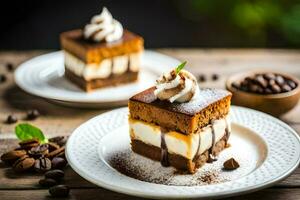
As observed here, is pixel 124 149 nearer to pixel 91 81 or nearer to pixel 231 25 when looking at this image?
pixel 91 81

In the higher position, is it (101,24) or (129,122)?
(101,24)

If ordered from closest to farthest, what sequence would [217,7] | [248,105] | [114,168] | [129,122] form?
1. [114,168]
2. [129,122]
3. [248,105]
4. [217,7]

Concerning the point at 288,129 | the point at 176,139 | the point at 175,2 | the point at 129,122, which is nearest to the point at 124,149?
the point at 129,122

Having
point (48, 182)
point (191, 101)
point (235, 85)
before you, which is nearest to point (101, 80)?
point (235, 85)

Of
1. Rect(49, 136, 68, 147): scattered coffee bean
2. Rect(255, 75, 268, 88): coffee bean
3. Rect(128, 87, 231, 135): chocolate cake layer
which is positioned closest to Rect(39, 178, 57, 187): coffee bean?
Rect(49, 136, 68, 147): scattered coffee bean

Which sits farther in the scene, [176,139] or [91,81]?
[91,81]

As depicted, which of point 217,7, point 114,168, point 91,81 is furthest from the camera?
point 217,7

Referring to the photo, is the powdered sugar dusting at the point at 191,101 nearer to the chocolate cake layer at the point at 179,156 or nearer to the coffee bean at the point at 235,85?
the chocolate cake layer at the point at 179,156
